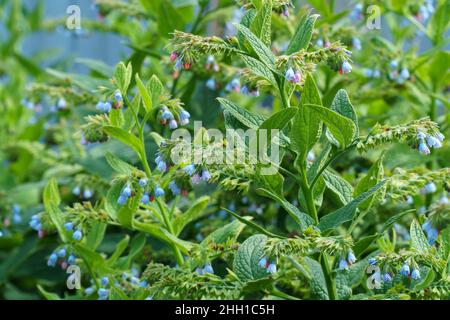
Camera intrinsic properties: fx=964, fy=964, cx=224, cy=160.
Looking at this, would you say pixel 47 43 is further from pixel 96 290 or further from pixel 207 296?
pixel 207 296

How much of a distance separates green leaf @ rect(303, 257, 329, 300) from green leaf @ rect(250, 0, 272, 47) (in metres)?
0.47

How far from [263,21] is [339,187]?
371 millimetres

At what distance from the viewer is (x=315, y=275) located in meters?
1.95

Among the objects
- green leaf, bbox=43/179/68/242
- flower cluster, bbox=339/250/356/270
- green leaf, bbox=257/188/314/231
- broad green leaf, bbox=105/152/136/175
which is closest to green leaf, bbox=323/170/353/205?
green leaf, bbox=257/188/314/231

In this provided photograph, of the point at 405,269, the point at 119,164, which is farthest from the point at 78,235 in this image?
the point at 405,269

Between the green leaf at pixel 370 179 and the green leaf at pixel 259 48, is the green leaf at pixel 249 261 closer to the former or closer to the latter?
the green leaf at pixel 370 179

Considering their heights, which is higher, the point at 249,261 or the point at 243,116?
the point at 243,116

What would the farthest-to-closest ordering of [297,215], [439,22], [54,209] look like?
1. [439,22]
2. [54,209]
3. [297,215]

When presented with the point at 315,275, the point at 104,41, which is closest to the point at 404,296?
the point at 315,275

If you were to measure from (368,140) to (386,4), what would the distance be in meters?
1.16

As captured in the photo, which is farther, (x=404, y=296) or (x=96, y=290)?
(x=96, y=290)

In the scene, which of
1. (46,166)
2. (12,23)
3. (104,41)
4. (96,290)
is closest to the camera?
(96,290)

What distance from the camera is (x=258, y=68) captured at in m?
1.83

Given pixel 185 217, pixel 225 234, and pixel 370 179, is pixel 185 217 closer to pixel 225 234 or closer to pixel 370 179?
pixel 225 234
